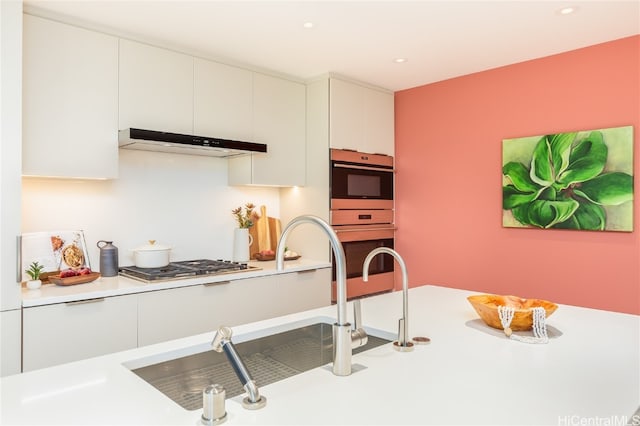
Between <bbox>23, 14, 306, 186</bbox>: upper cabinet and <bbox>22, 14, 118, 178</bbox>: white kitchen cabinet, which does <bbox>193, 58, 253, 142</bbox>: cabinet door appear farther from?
<bbox>22, 14, 118, 178</bbox>: white kitchen cabinet

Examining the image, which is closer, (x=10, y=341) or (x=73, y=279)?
(x=10, y=341)

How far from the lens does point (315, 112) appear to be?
3654 millimetres

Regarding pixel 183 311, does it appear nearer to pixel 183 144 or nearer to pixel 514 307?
pixel 183 144

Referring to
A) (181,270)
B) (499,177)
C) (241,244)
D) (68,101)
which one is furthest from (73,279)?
(499,177)

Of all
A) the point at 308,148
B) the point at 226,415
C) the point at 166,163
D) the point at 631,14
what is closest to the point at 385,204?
the point at 308,148

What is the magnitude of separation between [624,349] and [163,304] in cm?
219

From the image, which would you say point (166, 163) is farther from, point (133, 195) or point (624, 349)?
point (624, 349)

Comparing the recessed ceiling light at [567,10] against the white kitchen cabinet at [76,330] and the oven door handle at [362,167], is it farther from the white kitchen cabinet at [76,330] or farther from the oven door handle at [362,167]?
the white kitchen cabinet at [76,330]

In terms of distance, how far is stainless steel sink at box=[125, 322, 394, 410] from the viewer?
127 cm

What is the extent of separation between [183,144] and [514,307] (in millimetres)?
2085

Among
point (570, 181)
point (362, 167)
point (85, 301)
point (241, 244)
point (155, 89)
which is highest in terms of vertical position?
point (155, 89)

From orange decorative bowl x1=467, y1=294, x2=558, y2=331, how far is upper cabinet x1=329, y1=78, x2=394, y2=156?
2.11 m

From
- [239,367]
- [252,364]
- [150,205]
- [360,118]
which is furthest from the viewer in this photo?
[360,118]

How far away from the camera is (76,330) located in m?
2.22
